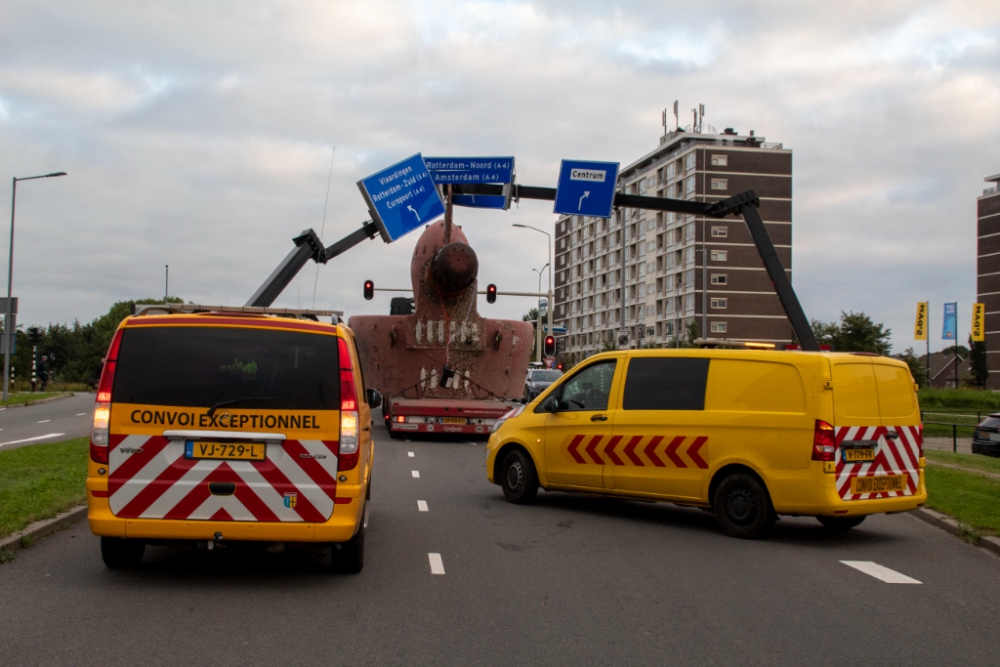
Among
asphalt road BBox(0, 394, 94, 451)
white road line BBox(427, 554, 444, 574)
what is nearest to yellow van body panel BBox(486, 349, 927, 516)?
white road line BBox(427, 554, 444, 574)

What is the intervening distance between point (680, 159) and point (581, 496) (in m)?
87.0

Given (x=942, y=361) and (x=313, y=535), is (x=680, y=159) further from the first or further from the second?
(x=313, y=535)

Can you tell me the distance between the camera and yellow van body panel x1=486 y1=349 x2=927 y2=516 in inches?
364

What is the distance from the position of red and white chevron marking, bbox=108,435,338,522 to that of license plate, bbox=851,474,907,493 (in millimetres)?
5058

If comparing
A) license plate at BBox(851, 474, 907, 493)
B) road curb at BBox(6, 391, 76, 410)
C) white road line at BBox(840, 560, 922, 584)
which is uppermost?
license plate at BBox(851, 474, 907, 493)

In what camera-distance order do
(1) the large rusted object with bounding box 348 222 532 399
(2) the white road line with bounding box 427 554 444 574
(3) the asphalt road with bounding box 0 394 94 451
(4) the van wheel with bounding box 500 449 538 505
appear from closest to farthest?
(2) the white road line with bounding box 427 554 444 574 < (4) the van wheel with bounding box 500 449 538 505 < (3) the asphalt road with bounding box 0 394 94 451 < (1) the large rusted object with bounding box 348 222 532 399

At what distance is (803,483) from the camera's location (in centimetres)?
919

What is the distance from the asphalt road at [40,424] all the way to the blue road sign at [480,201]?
9.56 m

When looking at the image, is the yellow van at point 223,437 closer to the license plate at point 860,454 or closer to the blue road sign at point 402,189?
the license plate at point 860,454

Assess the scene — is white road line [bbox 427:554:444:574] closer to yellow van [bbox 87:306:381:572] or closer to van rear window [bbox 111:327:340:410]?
yellow van [bbox 87:306:381:572]

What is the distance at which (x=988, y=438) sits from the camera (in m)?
23.1

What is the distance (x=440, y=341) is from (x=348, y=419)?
15207 mm

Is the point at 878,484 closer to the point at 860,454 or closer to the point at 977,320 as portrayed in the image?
the point at 860,454

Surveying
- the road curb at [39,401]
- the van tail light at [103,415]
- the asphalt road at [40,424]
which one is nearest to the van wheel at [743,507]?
the van tail light at [103,415]
